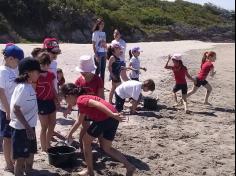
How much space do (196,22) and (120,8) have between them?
11.3 m

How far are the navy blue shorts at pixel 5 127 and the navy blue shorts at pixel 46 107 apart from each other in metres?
0.63

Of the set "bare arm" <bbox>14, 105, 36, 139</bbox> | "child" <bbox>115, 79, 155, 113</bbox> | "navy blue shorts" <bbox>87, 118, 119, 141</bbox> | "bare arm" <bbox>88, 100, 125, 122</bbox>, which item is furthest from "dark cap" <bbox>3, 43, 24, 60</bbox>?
"child" <bbox>115, 79, 155, 113</bbox>

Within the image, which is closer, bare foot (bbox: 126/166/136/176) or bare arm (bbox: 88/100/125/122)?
bare arm (bbox: 88/100/125/122)

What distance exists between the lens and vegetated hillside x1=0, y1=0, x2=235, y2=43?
35.9 m

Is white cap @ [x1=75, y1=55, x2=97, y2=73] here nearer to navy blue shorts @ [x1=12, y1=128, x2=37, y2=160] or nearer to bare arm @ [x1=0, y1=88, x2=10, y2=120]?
bare arm @ [x1=0, y1=88, x2=10, y2=120]

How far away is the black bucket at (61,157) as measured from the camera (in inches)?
262

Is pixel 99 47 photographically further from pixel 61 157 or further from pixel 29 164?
pixel 29 164

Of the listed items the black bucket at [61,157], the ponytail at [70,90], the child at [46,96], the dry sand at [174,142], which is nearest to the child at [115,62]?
the dry sand at [174,142]

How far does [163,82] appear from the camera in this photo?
15258 millimetres

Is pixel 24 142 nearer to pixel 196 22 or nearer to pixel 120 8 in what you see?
pixel 120 8

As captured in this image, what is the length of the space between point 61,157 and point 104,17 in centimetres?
3805

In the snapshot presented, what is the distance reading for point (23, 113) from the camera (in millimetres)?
5715

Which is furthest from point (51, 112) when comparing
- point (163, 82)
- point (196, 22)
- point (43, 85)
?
point (196, 22)

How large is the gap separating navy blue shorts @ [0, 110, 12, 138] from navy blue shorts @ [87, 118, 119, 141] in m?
0.98
